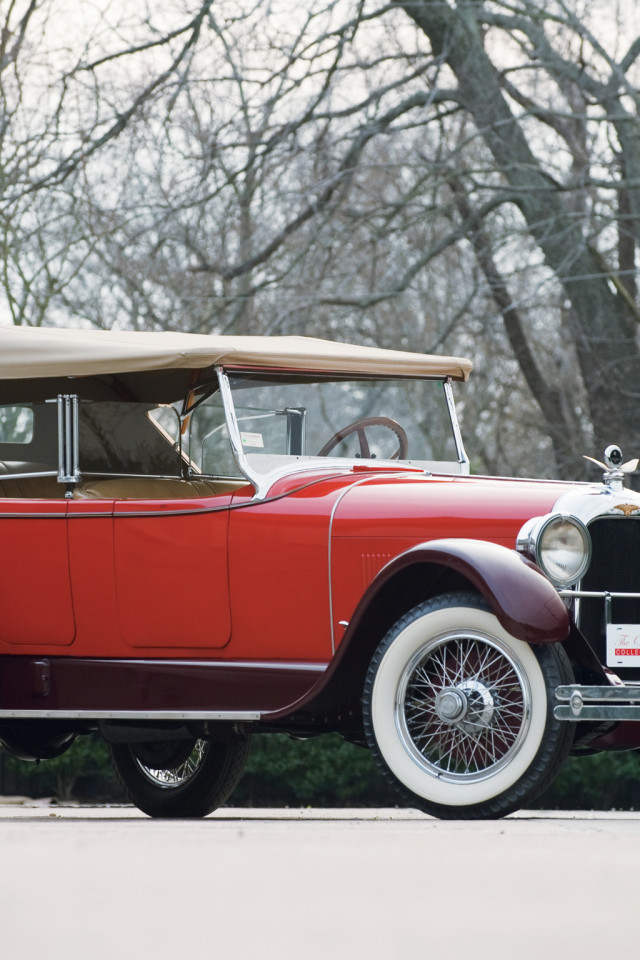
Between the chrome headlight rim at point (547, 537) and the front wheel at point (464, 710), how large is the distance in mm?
365

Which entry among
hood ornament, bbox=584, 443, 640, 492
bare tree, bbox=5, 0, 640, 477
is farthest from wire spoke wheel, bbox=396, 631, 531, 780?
bare tree, bbox=5, 0, 640, 477

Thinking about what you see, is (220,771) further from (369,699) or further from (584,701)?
(584,701)

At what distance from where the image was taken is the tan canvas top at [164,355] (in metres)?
5.77

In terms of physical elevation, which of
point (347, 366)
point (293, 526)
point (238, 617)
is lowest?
point (238, 617)

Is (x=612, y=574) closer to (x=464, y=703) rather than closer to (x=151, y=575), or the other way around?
(x=464, y=703)

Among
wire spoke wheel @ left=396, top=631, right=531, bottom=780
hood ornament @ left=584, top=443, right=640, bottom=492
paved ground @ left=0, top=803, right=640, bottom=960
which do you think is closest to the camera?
paved ground @ left=0, top=803, right=640, bottom=960

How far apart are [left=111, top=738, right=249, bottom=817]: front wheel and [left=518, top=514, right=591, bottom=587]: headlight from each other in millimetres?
2441

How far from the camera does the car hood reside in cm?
506

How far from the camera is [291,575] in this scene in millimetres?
5367

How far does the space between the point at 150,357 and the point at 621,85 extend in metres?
6.77

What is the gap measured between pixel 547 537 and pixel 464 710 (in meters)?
0.71

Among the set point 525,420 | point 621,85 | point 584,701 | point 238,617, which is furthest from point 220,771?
point 525,420

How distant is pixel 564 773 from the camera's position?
13.4m

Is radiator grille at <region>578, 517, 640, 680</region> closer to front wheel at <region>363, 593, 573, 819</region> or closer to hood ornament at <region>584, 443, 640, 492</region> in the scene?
hood ornament at <region>584, 443, 640, 492</region>
